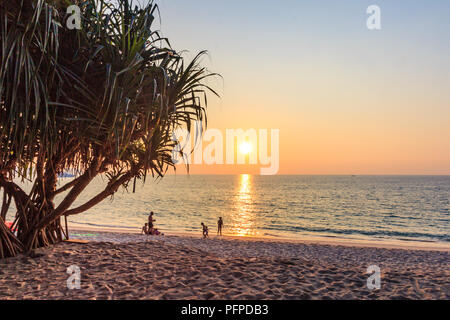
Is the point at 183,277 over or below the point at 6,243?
below

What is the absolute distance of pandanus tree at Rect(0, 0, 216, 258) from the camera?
4.25 metres

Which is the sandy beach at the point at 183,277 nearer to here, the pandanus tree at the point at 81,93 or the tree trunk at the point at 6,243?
the tree trunk at the point at 6,243

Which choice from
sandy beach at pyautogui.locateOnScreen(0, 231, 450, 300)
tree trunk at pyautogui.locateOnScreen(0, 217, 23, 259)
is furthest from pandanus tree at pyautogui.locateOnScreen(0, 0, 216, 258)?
sandy beach at pyautogui.locateOnScreen(0, 231, 450, 300)

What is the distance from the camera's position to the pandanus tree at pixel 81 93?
4.25m

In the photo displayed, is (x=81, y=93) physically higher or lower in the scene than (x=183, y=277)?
higher

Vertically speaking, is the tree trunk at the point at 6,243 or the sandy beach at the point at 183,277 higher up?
the tree trunk at the point at 6,243

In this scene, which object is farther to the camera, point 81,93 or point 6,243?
point 6,243

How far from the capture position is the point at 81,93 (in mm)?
4898

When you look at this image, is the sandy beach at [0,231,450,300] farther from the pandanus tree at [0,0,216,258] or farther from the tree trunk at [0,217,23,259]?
the pandanus tree at [0,0,216,258]

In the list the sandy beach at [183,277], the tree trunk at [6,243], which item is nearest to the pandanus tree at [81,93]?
the tree trunk at [6,243]

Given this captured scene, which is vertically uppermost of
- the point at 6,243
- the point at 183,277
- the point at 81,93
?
the point at 81,93
